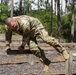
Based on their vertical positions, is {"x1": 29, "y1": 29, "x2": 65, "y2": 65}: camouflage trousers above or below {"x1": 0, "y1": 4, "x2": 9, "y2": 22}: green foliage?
above

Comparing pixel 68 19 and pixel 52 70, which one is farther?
pixel 68 19

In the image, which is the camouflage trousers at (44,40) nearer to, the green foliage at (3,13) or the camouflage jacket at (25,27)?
the camouflage jacket at (25,27)

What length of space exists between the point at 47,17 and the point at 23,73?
2407 cm

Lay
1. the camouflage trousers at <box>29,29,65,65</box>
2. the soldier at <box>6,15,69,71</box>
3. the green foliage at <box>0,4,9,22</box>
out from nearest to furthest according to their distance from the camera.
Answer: the soldier at <box>6,15,69,71</box> < the camouflage trousers at <box>29,29,65,65</box> < the green foliage at <box>0,4,9,22</box>

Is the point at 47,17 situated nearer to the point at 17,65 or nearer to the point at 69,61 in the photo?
the point at 17,65

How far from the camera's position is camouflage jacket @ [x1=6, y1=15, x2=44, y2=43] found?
5305 mm

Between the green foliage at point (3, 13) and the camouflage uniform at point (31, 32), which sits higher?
the camouflage uniform at point (31, 32)

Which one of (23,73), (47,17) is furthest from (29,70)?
(47,17)

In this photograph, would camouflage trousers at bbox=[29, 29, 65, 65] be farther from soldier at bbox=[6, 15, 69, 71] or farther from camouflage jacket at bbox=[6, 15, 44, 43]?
camouflage jacket at bbox=[6, 15, 44, 43]

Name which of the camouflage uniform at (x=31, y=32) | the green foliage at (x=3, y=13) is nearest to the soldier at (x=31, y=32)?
the camouflage uniform at (x=31, y=32)

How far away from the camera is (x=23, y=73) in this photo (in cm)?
747

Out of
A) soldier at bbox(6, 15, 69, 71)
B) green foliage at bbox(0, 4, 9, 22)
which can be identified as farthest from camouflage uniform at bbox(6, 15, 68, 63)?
green foliage at bbox(0, 4, 9, 22)

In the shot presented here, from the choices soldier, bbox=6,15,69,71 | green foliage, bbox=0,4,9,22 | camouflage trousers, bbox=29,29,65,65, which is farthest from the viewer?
green foliage, bbox=0,4,9,22

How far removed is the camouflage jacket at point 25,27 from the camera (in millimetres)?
5305
